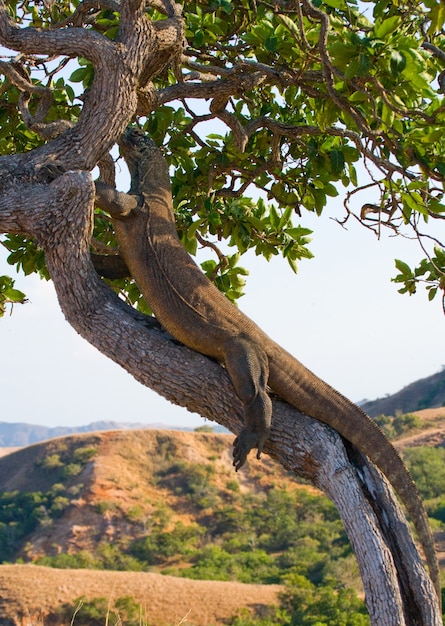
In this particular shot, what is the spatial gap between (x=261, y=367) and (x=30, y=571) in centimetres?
1897

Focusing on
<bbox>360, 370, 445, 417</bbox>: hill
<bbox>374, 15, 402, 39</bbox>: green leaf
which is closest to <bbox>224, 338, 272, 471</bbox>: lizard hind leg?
<bbox>374, 15, 402, 39</bbox>: green leaf

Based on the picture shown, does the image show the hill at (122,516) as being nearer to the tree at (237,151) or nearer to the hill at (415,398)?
the hill at (415,398)

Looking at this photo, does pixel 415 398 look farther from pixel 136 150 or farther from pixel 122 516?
pixel 136 150

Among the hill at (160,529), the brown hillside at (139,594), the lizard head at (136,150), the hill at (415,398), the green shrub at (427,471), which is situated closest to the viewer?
the lizard head at (136,150)

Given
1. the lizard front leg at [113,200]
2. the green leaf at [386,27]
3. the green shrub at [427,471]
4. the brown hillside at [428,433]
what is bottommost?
the green shrub at [427,471]

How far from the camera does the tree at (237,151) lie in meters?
3.23

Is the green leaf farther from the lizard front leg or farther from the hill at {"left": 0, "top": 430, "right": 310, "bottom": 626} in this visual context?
the hill at {"left": 0, "top": 430, "right": 310, "bottom": 626}

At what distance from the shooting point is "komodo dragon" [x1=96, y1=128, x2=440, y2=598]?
3.69 m

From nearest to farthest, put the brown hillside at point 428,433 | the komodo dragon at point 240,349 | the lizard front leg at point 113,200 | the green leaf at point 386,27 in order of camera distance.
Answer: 1. the green leaf at point 386,27
2. the komodo dragon at point 240,349
3. the lizard front leg at point 113,200
4. the brown hillside at point 428,433

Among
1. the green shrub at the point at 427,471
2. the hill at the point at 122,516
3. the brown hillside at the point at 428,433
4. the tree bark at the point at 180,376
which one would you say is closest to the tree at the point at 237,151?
the tree bark at the point at 180,376

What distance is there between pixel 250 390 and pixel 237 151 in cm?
178

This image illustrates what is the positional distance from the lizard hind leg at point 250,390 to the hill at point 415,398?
4243cm

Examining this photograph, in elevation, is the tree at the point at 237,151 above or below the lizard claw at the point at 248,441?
above

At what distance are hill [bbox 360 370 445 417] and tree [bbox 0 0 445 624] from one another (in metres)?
41.8
